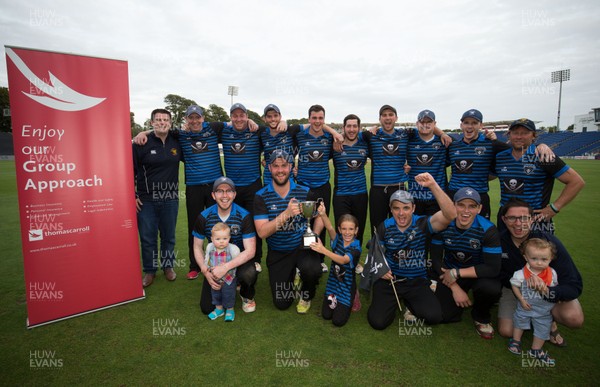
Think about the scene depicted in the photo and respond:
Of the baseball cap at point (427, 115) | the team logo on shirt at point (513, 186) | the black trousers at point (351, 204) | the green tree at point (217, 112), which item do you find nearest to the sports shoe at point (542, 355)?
the team logo on shirt at point (513, 186)

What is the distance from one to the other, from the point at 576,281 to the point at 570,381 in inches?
41.1

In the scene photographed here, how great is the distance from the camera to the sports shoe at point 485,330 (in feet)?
12.1

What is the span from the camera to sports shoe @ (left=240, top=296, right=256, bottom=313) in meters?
4.30

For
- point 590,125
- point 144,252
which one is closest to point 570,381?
point 144,252

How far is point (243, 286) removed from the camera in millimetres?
4383

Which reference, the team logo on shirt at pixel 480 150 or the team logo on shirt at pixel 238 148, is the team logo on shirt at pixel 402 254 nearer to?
the team logo on shirt at pixel 480 150

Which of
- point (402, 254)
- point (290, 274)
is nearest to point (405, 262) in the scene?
point (402, 254)

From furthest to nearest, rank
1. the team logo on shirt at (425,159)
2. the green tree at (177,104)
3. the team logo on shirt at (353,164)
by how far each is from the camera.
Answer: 1. the green tree at (177,104)
2. the team logo on shirt at (353,164)
3. the team logo on shirt at (425,159)

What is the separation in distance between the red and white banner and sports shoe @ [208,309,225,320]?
1349 millimetres

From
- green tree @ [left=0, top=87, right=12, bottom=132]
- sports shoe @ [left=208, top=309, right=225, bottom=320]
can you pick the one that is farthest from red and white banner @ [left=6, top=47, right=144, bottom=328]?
green tree @ [left=0, top=87, right=12, bottom=132]

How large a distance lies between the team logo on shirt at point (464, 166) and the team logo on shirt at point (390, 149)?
982 millimetres

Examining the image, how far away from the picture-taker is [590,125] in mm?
72375

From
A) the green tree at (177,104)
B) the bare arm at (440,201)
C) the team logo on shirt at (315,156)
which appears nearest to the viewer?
the bare arm at (440,201)

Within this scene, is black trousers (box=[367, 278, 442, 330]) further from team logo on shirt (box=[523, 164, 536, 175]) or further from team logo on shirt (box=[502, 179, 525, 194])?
team logo on shirt (box=[523, 164, 536, 175])
